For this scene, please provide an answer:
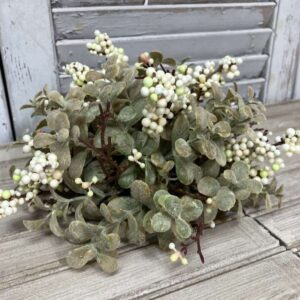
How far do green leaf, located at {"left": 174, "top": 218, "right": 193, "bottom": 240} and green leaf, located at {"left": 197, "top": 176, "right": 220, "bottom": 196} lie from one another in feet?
0.21

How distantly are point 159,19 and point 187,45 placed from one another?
0.10 meters

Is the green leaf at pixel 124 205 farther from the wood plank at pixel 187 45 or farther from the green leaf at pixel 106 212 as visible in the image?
the wood plank at pixel 187 45

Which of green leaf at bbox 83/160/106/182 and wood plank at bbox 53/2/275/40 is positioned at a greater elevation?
wood plank at bbox 53/2/275/40

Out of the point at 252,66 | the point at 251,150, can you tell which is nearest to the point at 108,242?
the point at 251,150

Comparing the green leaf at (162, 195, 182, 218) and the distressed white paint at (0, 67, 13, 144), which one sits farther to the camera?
the distressed white paint at (0, 67, 13, 144)

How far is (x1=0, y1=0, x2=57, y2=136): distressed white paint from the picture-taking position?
2.58ft

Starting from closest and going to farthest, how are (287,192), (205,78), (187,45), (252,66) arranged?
1. (205,78)
2. (287,192)
3. (187,45)
4. (252,66)

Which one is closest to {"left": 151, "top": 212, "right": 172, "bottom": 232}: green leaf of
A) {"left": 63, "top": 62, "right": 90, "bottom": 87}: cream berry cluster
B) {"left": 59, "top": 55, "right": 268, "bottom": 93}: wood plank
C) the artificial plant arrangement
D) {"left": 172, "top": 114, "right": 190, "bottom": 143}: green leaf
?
the artificial plant arrangement

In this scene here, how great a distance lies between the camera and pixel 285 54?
109 cm

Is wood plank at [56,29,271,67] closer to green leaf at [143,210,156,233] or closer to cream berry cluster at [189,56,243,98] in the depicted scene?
cream berry cluster at [189,56,243,98]

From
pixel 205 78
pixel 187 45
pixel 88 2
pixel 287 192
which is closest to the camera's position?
pixel 205 78

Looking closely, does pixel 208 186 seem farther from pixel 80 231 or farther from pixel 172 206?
pixel 80 231

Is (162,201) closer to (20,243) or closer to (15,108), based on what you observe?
(20,243)

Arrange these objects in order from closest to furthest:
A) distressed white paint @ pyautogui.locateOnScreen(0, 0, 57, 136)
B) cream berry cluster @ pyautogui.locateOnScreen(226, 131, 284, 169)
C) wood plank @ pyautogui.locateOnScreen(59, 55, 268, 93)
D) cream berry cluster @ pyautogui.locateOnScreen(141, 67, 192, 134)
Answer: cream berry cluster @ pyautogui.locateOnScreen(141, 67, 192, 134) → cream berry cluster @ pyautogui.locateOnScreen(226, 131, 284, 169) → distressed white paint @ pyautogui.locateOnScreen(0, 0, 57, 136) → wood plank @ pyautogui.locateOnScreen(59, 55, 268, 93)
